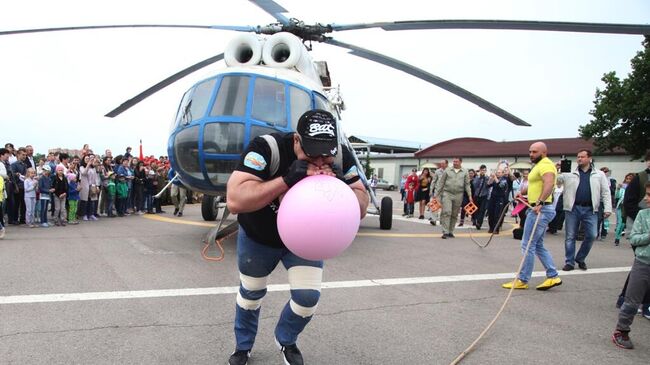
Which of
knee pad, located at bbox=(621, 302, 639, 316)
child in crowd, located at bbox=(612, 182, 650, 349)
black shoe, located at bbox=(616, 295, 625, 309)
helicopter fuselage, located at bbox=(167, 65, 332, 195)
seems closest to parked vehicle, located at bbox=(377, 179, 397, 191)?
helicopter fuselage, located at bbox=(167, 65, 332, 195)

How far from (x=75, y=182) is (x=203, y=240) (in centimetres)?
410

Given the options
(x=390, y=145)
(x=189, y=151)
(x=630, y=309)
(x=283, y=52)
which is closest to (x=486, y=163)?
(x=390, y=145)

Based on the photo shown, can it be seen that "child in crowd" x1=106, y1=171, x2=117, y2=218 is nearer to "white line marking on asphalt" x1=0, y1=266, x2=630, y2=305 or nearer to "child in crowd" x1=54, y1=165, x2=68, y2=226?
"child in crowd" x1=54, y1=165, x2=68, y2=226

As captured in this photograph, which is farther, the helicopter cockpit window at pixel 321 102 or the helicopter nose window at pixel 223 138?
the helicopter cockpit window at pixel 321 102

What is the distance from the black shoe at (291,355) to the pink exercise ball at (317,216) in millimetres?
817

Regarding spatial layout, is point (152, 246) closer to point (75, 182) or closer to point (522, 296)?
point (75, 182)

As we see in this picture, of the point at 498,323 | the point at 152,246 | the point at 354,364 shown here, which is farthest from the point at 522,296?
the point at 152,246

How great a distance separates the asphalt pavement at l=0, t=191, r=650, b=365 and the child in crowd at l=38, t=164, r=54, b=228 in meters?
2.01

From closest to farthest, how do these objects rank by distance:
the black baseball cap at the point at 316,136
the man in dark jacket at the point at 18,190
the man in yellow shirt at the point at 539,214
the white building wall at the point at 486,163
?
the black baseball cap at the point at 316,136 → the man in yellow shirt at the point at 539,214 → the man in dark jacket at the point at 18,190 → the white building wall at the point at 486,163

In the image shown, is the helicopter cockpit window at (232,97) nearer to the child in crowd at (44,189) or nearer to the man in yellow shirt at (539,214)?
the man in yellow shirt at (539,214)

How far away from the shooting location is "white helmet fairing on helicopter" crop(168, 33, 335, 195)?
5.72 metres

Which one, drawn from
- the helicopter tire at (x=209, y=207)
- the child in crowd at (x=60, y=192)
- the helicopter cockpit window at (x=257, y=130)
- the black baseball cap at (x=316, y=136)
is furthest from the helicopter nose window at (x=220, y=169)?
the child in crowd at (x=60, y=192)

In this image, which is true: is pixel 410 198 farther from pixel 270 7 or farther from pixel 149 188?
pixel 270 7

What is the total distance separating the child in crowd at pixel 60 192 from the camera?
30.2 ft
